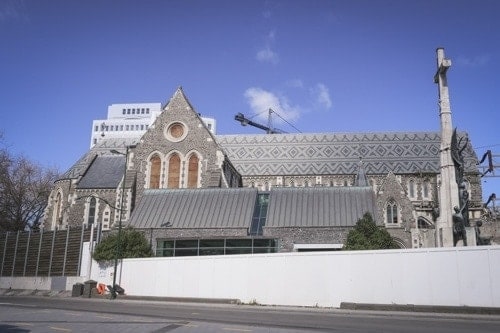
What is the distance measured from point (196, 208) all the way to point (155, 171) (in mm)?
8604

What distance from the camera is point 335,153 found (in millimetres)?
60469

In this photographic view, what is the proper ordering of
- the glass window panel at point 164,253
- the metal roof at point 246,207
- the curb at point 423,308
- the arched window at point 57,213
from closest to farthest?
the curb at point 423,308 → the glass window panel at point 164,253 → the metal roof at point 246,207 → the arched window at point 57,213

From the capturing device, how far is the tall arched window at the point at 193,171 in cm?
4222

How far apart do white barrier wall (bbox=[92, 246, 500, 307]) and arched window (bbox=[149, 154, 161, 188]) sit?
14930 mm

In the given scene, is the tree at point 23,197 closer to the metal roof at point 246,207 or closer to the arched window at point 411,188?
the metal roof at point 246,207

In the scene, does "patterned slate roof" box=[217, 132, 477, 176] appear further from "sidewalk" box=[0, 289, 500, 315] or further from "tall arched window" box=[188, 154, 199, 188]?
"sidewalk" box=[0, 289, 500, 315]

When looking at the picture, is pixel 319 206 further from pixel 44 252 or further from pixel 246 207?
pixel 44 252

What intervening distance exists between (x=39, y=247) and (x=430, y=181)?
41277 mm

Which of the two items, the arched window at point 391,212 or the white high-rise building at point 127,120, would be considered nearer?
the arched window at point 391,212

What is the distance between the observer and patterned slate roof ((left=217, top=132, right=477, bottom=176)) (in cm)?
5684

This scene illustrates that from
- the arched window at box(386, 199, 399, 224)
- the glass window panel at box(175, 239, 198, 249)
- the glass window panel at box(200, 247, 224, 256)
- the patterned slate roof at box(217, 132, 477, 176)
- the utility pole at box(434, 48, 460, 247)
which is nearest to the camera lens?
the utility pole at box(434, 48, 460, 247)

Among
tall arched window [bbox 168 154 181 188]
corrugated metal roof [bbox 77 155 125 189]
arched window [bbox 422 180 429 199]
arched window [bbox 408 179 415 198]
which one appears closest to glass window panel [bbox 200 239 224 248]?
tall arched window [bbox 168 154 181 188]

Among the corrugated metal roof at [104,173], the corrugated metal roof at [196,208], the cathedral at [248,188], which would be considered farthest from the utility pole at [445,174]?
the corrugated metal roof at [104,173]

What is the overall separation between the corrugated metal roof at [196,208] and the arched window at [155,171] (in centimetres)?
334
